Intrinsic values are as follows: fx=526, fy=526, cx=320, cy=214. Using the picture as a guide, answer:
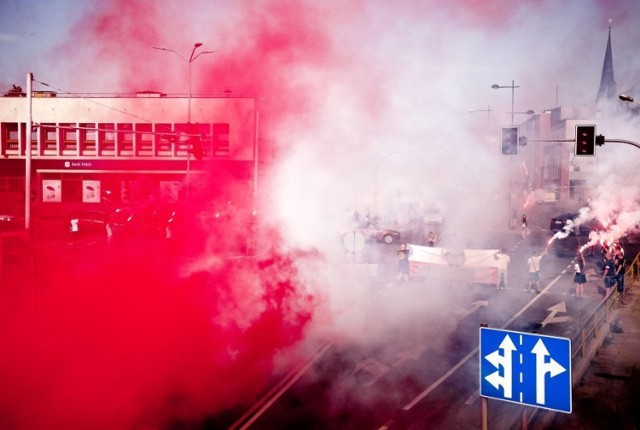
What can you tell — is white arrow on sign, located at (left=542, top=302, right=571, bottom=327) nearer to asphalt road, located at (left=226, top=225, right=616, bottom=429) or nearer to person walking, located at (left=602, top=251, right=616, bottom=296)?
asphalt road, located at (left=226, top=225, right=616, bottom=429)

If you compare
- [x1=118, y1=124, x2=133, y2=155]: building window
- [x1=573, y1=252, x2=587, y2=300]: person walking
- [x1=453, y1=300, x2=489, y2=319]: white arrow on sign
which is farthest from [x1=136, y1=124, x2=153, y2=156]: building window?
[x1=573, y1=252, x2=587, y2=300]: person walking

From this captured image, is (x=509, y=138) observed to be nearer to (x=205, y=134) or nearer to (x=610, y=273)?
(x=610, y=273)

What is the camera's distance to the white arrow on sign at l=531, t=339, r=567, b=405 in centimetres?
421

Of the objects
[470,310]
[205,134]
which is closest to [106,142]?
[205,134]

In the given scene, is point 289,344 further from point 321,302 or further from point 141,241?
point 141,241

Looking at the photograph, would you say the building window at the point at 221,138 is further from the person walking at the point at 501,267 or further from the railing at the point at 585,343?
the railing at the point at 585,343

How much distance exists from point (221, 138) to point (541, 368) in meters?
20.9

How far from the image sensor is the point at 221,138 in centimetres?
2369

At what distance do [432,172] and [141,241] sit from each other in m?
15.3

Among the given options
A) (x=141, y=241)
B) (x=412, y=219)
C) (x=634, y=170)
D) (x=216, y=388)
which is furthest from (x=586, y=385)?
(x=634, y=170)

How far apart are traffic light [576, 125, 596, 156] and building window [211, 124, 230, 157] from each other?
1320 cm

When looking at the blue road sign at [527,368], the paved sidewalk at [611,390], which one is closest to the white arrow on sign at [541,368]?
the blue road sign at [527,368]

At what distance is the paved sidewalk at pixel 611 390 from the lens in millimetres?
7840

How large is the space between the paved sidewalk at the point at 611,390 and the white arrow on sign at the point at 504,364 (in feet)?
13.2
